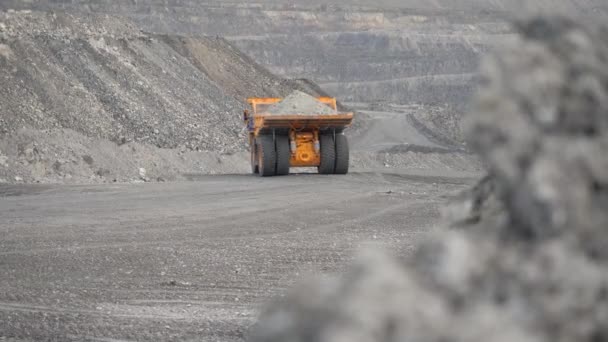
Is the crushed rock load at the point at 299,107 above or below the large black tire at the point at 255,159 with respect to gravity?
above

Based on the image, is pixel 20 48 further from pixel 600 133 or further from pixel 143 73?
pixel 600 133

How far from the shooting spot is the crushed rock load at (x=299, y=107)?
25.6 m

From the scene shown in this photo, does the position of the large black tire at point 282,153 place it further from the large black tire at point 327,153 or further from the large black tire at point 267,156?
the large black tire at point 327,153

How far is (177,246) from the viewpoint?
1280cm

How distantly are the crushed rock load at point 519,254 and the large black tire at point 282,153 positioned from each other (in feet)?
76.6

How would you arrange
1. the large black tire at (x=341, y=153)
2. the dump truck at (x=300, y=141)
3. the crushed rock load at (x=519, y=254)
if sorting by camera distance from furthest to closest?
the large black tire at (x=341, y=153)
the dump truck at (x=300, y=141)
the crushed rock load at (x=519, y=254)

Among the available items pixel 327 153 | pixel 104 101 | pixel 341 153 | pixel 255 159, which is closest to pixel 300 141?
pixel 327 153

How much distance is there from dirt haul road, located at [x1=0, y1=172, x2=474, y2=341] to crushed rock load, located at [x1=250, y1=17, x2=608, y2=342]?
5110 millimetres

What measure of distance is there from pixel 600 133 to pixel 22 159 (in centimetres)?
2364

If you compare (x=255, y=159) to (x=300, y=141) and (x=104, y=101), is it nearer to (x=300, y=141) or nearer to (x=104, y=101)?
(x=300, y=141)

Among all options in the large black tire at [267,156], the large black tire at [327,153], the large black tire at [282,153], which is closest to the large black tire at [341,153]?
the large black tire at [327,153]

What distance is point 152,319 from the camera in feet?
25.4

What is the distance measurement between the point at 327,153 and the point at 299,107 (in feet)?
4.04

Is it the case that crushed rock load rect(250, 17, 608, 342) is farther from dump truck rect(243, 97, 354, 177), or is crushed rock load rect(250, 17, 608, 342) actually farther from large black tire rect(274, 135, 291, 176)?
large black tire rect(274, 135, 291, 176)
